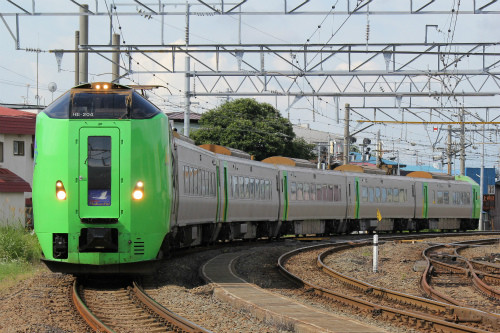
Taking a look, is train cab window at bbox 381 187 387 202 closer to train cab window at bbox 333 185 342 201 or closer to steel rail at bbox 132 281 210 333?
train cab window at bbox 333 185 342 201

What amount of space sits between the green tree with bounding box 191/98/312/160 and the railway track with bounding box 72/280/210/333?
44.1 m

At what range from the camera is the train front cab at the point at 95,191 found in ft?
39.8

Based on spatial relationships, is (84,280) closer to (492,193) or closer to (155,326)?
(155,326)

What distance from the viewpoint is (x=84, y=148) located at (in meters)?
12.3

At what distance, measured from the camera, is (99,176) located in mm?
12219

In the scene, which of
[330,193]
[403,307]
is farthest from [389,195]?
[403,307]

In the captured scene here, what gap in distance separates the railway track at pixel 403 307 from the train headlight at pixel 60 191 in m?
4.51

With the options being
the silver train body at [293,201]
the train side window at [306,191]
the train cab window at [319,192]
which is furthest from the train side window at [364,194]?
the train side window at [306,191]

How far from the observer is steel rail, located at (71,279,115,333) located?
341 inches

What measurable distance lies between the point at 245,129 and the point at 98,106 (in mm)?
44609

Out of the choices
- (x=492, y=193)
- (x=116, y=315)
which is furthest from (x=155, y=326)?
(x=492, y=193)

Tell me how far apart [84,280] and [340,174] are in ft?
70.9

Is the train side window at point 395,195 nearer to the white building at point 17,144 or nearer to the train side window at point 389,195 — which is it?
the train side window at point 389,195

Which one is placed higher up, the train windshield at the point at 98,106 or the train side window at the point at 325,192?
the train windshield at the point at 98,106
